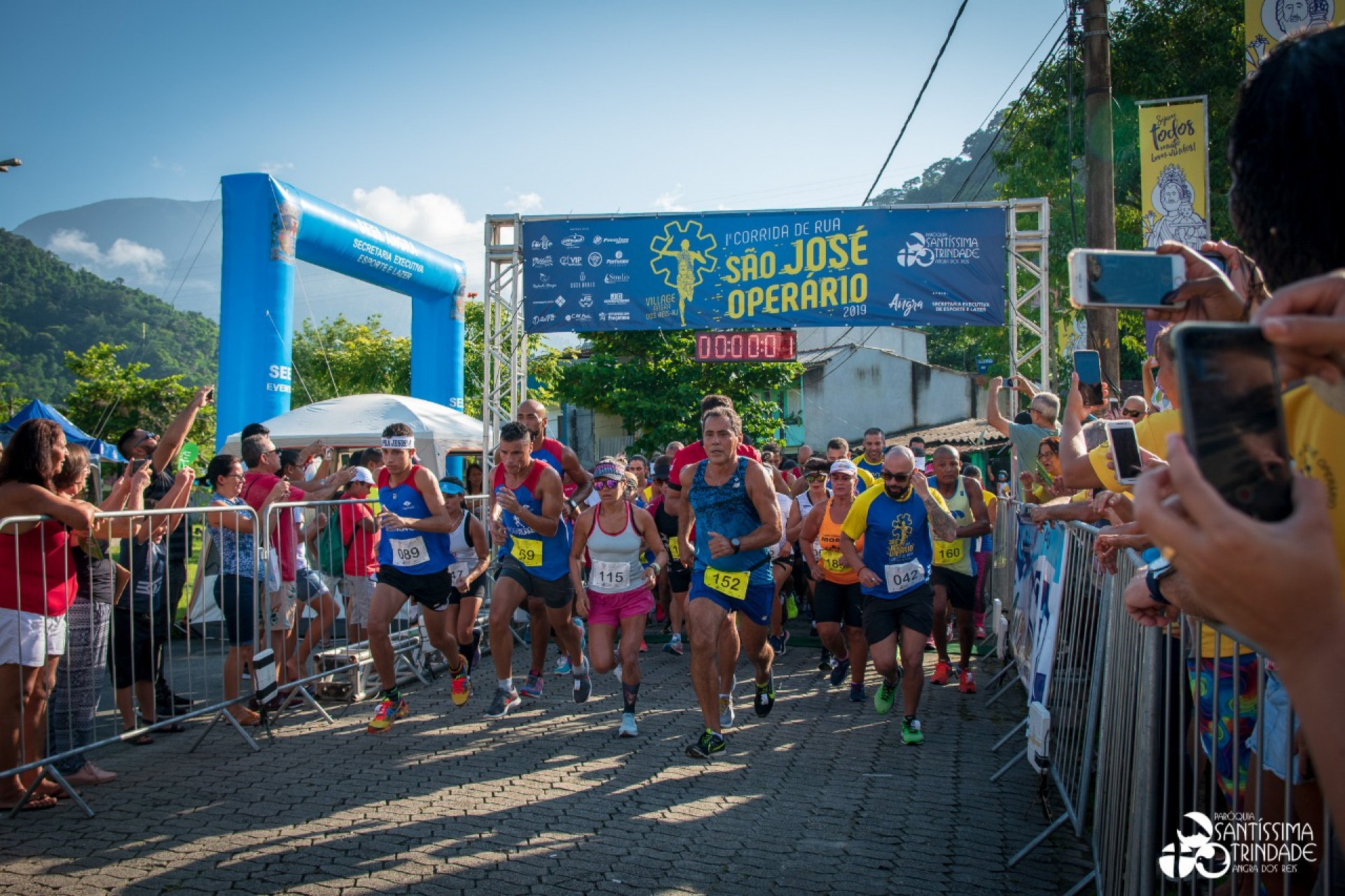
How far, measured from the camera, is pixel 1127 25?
22797mm

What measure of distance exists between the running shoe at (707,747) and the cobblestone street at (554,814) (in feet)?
0.35

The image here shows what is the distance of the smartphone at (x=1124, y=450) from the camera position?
2908 millimetres

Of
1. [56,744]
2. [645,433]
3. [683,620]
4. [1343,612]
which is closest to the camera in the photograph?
[1343,612]

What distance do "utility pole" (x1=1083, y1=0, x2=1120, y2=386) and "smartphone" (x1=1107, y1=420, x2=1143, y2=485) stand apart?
318 inches

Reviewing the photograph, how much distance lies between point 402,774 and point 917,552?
157 inches

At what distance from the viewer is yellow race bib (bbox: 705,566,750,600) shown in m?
6.61

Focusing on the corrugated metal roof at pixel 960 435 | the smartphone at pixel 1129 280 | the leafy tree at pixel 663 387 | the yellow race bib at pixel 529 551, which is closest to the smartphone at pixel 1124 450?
the smartphone at pixel 1129 280

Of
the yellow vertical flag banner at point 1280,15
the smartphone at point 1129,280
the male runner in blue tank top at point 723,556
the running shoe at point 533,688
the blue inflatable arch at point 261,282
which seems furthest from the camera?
the blue inflatable arch at point 261,282

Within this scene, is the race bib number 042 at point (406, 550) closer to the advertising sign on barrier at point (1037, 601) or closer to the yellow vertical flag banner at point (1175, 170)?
→ the advertising sign on barrier at point (1037, 601)

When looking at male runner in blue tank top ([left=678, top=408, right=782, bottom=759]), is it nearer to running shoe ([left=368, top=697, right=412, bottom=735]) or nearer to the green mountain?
running shoe ([left=368, top=697, right=412, bottom=735])

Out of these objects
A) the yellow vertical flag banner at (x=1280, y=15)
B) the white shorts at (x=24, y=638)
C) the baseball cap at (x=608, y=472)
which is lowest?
the white shorts at (x=24, y=638)

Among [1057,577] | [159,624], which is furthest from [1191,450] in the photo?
[159,624]

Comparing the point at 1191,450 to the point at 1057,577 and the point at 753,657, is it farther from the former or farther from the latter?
the point at 753,657

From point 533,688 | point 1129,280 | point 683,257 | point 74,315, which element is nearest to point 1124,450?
point 1129,280
